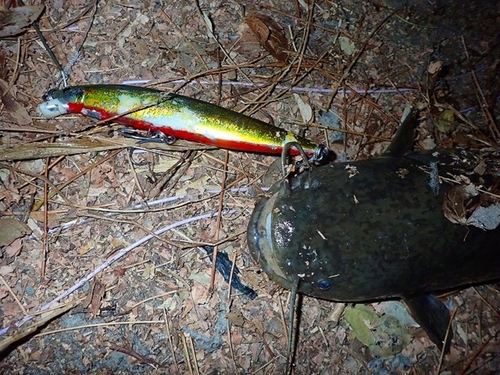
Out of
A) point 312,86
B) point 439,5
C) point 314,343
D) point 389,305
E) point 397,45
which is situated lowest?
point 314,343

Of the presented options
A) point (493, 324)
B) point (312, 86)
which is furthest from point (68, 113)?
point (493, 324)

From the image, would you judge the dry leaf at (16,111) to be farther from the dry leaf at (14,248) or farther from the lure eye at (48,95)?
the dry leaf at (14,248)

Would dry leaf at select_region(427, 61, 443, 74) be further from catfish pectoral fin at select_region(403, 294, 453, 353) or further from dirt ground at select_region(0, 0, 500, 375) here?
catfish pectoral fin at select_region(403, 294, 453, 353)

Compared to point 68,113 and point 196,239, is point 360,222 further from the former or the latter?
point 68,113

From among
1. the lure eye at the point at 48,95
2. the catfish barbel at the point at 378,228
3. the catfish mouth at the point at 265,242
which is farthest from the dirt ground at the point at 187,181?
the catfish barbel at the point at 378,228

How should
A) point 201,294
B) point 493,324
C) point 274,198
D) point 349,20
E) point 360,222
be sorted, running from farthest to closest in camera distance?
point 349,20 < point 493,324 < point 201,294 < point 274,198 < point 360,222

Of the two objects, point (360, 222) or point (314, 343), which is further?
point (314, 343)

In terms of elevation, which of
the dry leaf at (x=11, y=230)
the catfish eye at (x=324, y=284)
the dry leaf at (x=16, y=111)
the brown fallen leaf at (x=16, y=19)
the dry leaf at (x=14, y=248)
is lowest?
the dry leaf at (x=14, y=248)

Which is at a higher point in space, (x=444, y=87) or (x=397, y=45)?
(x=397, y=45)
